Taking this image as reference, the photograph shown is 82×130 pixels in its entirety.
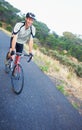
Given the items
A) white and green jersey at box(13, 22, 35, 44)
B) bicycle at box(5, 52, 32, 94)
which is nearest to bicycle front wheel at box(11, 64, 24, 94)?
bicycle at box(5, 52, 32, 94)

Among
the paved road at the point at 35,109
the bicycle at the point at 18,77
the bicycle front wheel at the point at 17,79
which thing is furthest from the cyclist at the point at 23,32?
the paved road at the point at 35,109

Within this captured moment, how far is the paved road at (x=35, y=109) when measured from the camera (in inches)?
221

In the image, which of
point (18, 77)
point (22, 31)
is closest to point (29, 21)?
point (22, 31)

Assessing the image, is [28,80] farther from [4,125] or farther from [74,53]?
[74,53]

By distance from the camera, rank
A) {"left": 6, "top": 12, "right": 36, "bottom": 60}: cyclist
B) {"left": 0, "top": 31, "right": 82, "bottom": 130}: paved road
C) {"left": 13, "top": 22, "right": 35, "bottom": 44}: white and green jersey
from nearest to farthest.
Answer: {"left": 0, "top": 31, "right": 82, "bottom": 130}: paved road
{"left": 6, "top": 12, "right": 36, "bottom": 60}: cyclist
{"left": 13, "top": 22, "right": 35, "bottom": 44}: white and green jersey

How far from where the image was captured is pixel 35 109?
262 inches

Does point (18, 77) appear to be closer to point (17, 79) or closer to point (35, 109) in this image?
point (17, 79)

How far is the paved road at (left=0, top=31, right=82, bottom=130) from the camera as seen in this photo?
18.4 feet

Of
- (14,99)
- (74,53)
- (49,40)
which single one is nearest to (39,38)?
(49,40)

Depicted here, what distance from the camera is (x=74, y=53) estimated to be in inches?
1921

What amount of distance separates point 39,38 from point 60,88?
41.2 metres

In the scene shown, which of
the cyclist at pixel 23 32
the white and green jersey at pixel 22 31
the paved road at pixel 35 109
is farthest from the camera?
the white and green jersey at pixel 22 31

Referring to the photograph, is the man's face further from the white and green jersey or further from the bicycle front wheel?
the bicycle front wheel

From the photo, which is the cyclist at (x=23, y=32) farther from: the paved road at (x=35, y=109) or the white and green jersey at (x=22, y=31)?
the paved road at (x=35, y=109)
